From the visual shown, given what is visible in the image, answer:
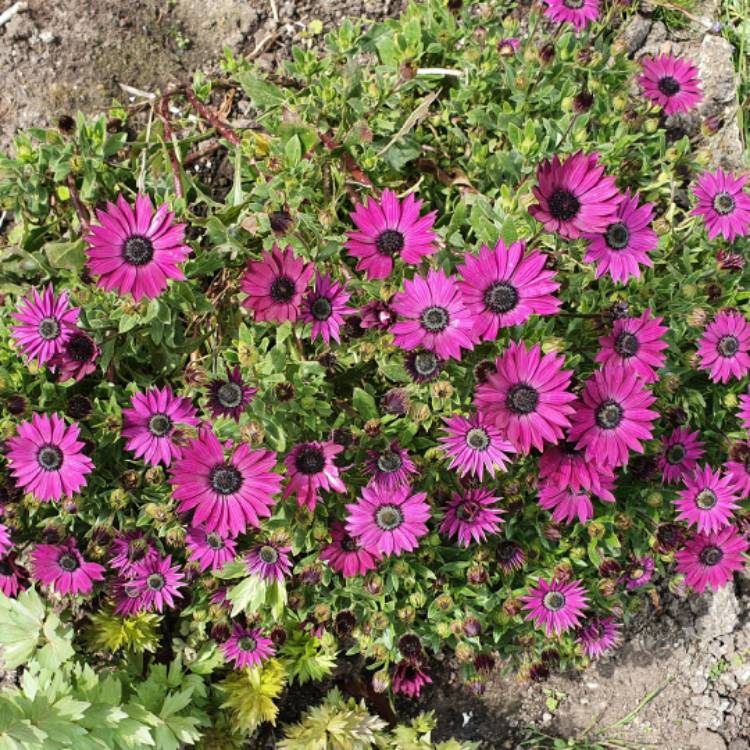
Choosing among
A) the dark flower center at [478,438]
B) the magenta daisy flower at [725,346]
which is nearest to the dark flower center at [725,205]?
the magenta daisy flower at [725,346]

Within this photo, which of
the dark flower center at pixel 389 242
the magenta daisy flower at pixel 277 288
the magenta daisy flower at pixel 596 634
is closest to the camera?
the magenta daisy flower at pixel 277 288

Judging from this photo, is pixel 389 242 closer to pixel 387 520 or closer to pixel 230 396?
pixel 230 396

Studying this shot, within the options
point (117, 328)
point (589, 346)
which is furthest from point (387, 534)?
point (117, 328)

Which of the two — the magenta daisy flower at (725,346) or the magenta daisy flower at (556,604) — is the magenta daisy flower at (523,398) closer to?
the magenta daisy flower at (725,346)

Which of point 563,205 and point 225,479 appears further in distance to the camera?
point 225,479

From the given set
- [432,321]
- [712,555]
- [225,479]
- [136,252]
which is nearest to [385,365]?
[432,321]
